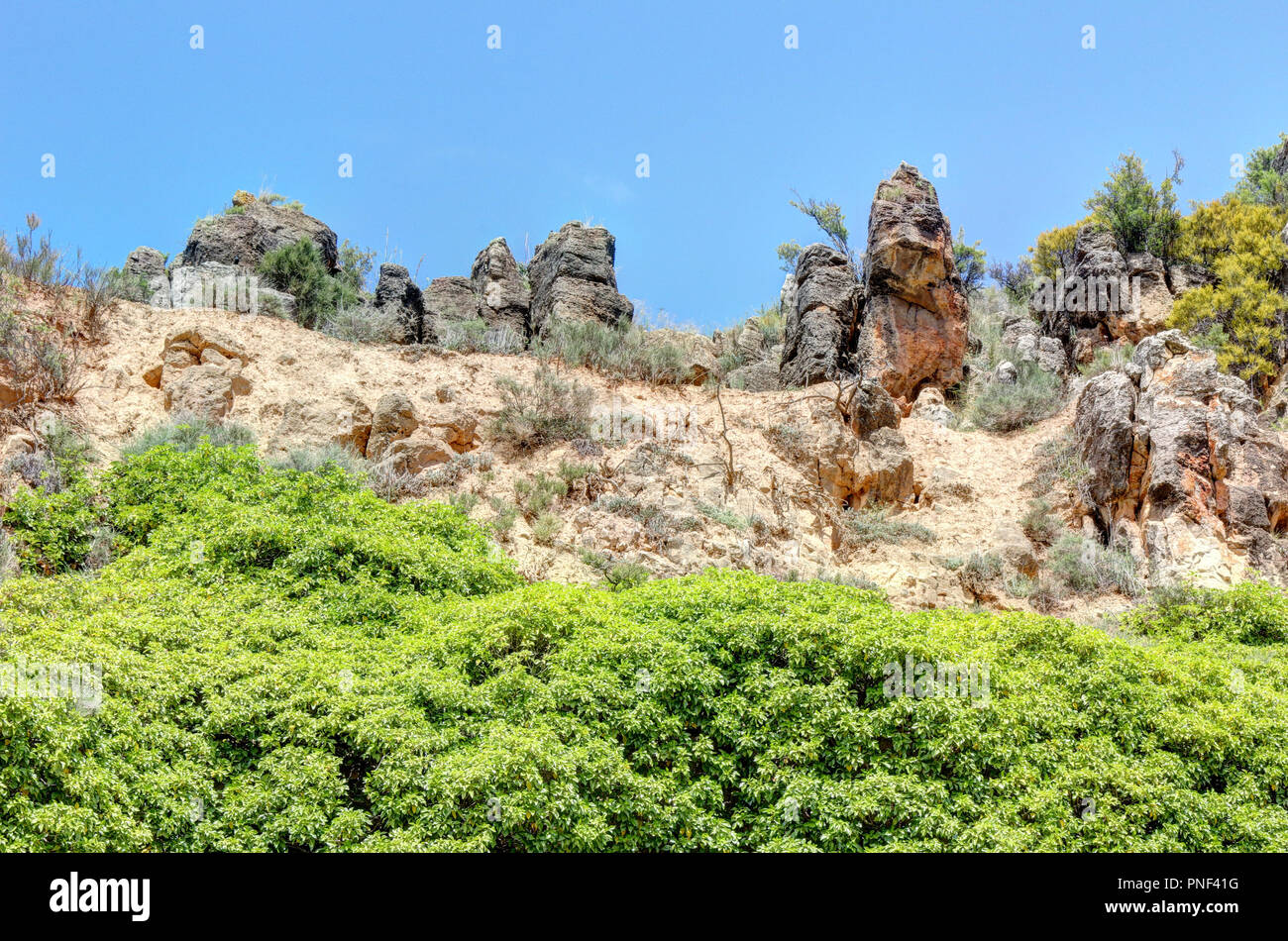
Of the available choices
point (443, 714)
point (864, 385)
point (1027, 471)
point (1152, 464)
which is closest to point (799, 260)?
point (864, 385)

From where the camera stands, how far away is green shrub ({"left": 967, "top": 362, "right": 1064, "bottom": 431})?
2195 centimetres

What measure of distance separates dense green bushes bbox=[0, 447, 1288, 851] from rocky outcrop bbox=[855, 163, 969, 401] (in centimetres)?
1417

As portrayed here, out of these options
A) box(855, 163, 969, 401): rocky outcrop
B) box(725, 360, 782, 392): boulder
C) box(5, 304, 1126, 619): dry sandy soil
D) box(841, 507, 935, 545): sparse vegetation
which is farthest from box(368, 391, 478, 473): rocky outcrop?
box(855, 163, 969, 401): rocky outcrop

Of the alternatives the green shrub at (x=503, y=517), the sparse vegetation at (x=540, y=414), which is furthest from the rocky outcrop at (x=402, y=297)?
the green shrub at (x=503, y=517)

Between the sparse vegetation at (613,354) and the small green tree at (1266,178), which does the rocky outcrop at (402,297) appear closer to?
the sparse vegetation at (613,354)

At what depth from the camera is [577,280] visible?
897 inches

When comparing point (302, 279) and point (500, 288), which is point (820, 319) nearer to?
point (500, 288)

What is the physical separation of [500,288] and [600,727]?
60.7 ft

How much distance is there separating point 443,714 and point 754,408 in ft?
43.0

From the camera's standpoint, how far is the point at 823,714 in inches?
295
